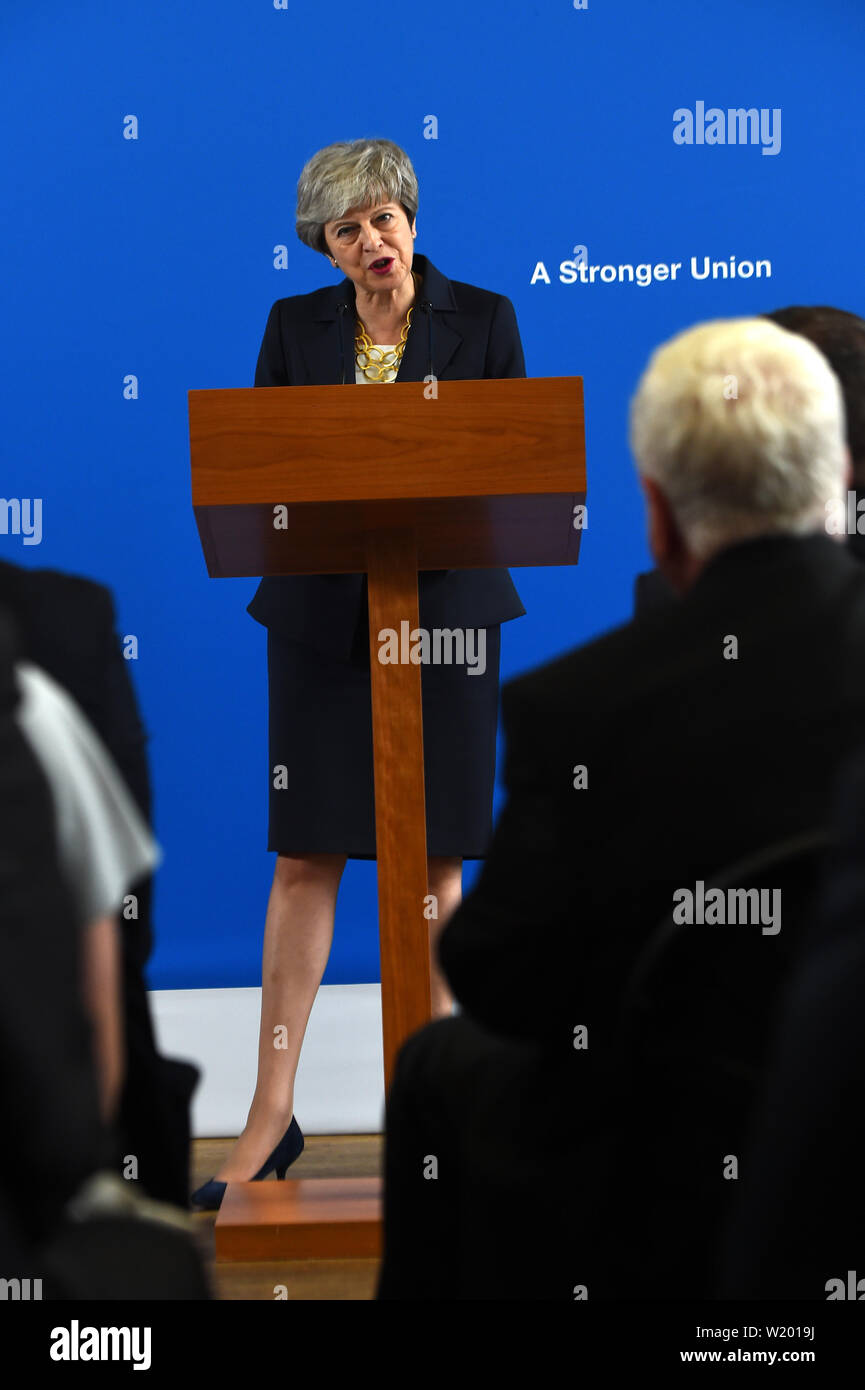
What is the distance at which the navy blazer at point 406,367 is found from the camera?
2.53 meters

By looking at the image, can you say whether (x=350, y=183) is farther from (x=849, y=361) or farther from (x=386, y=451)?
(x=849, y=361)

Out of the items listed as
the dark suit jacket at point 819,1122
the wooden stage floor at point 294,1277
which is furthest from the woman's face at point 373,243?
the dark suit jacket at point 819,1122

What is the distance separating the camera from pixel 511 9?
3973mm

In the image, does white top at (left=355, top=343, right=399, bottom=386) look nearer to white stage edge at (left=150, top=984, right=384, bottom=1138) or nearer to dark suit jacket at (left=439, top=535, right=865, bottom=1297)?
white stage edge at (left=150, top=984, right=384, bottom=1138)

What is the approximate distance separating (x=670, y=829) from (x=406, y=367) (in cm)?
160

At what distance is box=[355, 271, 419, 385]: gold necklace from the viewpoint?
2.58 meters

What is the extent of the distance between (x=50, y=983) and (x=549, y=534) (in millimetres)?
1286

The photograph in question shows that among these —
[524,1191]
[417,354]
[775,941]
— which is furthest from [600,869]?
[417,354]

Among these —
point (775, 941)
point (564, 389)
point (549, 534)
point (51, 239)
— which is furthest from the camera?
point (51, 239)

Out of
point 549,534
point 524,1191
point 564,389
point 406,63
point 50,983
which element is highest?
point 406,63

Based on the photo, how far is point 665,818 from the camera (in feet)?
3.58

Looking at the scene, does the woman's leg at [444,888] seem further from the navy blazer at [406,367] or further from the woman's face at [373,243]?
the woman's face at [373,243]

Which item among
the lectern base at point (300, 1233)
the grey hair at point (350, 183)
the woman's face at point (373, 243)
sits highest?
the grey hair at point (350, 183)
